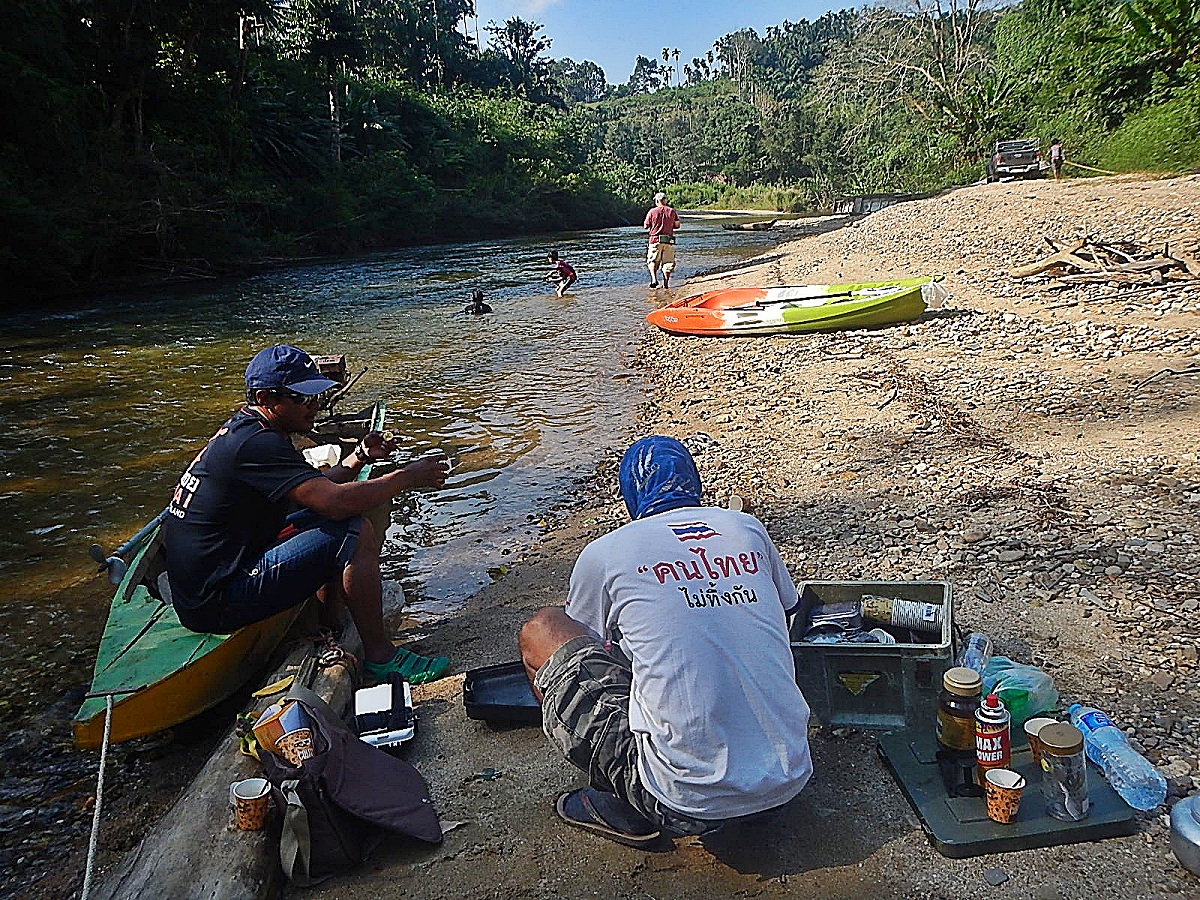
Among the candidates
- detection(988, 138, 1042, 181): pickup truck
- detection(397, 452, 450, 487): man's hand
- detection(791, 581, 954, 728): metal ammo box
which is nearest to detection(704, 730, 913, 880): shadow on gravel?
detection(791, 581, 954, 728): metal ammo box

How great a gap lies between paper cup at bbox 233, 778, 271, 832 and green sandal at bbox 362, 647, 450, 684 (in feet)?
4.45

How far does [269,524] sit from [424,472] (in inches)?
31.4

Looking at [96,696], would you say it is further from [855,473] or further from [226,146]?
[226,146]

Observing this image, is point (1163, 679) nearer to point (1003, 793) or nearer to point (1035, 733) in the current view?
point (1035, 733)

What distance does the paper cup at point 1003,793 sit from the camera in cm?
280

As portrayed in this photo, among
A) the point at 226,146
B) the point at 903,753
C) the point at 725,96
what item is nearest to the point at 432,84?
the point at 226,146

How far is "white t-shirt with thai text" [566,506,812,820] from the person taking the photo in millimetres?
2561

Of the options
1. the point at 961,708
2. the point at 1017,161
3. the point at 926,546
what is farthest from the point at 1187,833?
the point at 1017,161

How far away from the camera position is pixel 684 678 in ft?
8.41

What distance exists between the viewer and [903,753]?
129 inches

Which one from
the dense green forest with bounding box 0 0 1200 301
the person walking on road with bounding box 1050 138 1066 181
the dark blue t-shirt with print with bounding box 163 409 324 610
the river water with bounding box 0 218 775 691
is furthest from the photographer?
the person walking on road with bounding box 1050 138 1066 181

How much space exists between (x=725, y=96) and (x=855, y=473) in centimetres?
11399

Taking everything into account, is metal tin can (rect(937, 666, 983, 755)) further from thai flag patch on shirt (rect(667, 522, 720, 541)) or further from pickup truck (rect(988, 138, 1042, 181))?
pickup truck (rect(988, 138, 1042, 181))

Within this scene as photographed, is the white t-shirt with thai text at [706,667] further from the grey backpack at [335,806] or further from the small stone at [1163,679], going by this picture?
the small stone at [1163,679]
